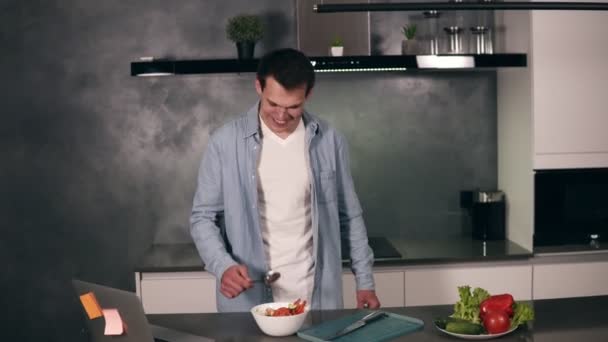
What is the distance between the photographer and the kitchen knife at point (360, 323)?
2.07 metres

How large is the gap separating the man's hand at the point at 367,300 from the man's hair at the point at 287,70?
0.69 meters

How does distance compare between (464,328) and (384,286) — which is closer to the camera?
(464,328)

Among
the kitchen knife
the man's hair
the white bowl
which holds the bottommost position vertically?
the kitchen knife

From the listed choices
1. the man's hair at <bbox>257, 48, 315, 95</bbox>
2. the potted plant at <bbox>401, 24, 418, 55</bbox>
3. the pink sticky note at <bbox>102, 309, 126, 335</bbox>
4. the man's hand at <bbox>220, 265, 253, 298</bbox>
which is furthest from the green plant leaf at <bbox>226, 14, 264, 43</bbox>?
the pink sticky note at <bbox>102, 309, 126, 335</bbox>

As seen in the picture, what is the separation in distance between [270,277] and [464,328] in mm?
645

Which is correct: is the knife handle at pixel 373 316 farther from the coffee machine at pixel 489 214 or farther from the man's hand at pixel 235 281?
the coffee machine at pixel 489 214

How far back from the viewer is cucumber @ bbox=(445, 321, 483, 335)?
2043 millimetres

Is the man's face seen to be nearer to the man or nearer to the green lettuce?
the man

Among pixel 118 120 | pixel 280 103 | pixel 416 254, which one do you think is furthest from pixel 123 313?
pixel 118 120

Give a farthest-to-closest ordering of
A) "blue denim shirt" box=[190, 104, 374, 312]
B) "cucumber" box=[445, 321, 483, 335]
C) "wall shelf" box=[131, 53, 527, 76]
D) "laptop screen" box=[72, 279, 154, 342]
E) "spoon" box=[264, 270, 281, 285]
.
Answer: "wall shelf" box=[131, 53, 527, 76] → "blue denim shirt" box=[190, 104, 374, 312] → "spoon" box=[264, 270, 281, 285] → "cucumber" box=[445, 321, 483, 335] → "laptop screen" box=[72, 279, 154, 342]

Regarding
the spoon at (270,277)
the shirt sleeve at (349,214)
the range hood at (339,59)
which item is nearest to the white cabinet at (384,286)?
the shirt sleeve at (349,214)

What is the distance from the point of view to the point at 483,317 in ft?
6.88

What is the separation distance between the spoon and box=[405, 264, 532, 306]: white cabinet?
47.4 inches

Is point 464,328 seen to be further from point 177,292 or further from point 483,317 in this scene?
point 177,292
